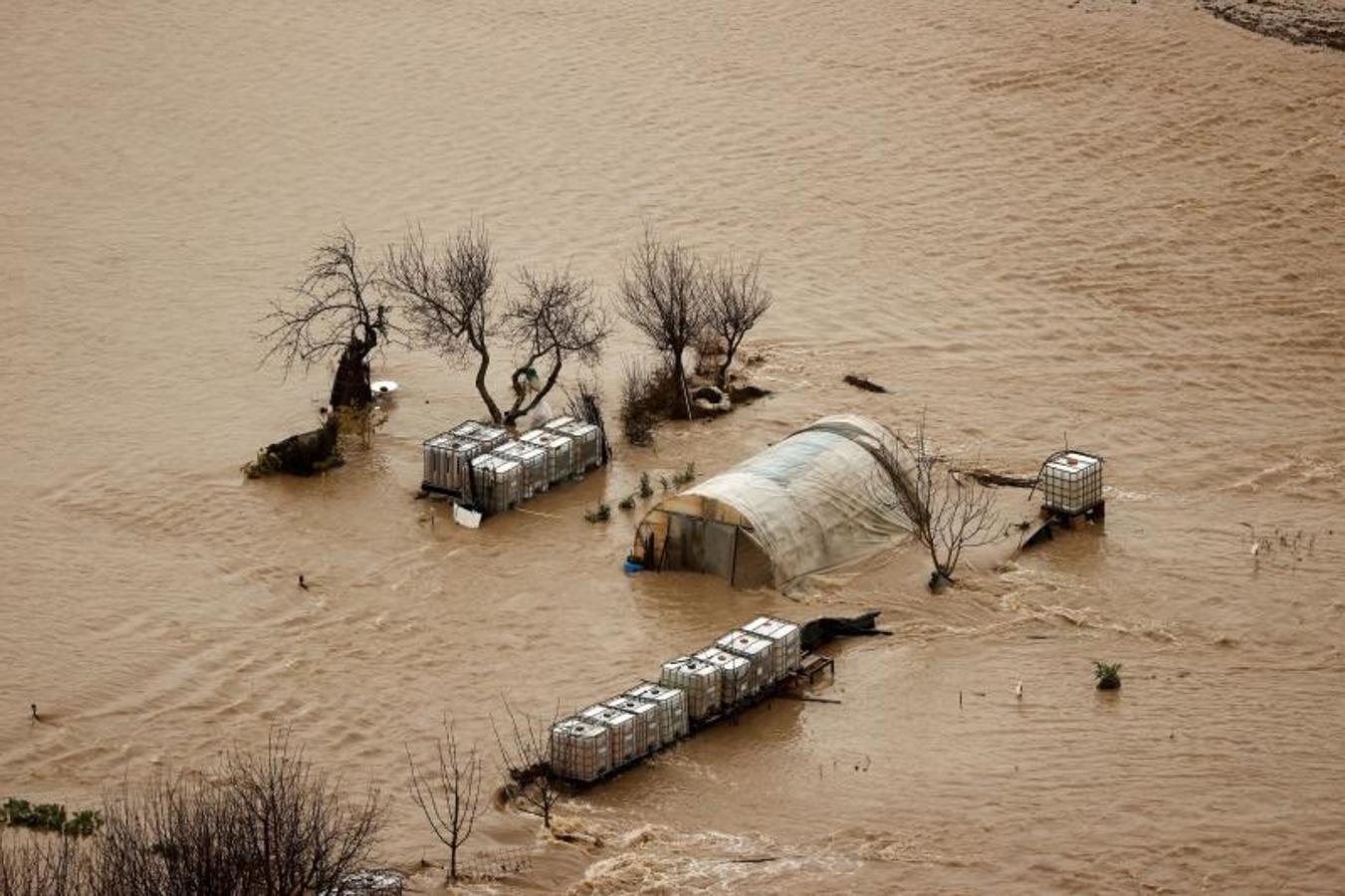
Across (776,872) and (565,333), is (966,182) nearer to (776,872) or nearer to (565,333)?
(565,333)

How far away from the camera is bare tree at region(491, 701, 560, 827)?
20031 mm

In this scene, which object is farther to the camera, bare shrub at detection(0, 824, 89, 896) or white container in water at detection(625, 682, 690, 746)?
white container in water at detection(625, 682, 690, 746)

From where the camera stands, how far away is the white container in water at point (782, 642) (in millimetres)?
22281

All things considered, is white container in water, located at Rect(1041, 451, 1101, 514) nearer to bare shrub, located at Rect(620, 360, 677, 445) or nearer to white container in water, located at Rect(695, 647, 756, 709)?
bare shrub, located at Rect(620, 360, 677, 445)

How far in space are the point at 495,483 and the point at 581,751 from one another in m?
7.21

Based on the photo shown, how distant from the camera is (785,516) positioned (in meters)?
25.2

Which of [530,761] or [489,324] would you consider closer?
[530,761]

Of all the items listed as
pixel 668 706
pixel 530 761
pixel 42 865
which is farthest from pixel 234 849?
pixel 668 706

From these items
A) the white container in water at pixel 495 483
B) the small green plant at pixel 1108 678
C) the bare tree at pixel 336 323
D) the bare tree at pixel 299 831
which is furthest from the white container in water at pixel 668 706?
the bare tree at pixel 336 323

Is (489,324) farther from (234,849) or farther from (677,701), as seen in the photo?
(234,849)

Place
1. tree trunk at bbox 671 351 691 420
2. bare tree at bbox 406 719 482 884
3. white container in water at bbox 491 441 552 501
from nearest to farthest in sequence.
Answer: bare tree at bbox 406 719 482 884
white container in water at bbox 491 441 552 501
tree trunk at bbox 671 351 691 420

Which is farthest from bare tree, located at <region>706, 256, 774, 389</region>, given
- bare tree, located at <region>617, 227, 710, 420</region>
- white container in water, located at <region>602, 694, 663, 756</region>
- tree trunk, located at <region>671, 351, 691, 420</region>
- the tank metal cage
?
white container in water, located at <region>602, 694, 663, 756</region>

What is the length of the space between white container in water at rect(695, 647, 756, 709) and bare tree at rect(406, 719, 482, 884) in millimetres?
2601

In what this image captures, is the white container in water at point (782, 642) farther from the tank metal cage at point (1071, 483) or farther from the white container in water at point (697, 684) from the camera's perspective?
the tank metal cage at point (1071, 483)
